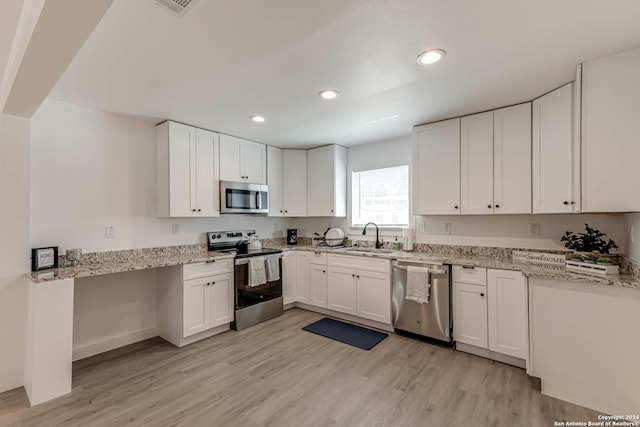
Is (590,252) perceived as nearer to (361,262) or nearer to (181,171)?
(361,262)

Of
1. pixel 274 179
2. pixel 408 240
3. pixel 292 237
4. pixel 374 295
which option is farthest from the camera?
pixel 292 237

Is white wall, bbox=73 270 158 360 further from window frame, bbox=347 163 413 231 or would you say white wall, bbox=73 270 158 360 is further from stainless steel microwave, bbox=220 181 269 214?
window frame, bbox=347 163 413 231

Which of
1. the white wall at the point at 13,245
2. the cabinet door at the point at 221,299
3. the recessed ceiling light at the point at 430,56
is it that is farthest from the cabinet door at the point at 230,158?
the recessed ceiling light at the point at 430,56

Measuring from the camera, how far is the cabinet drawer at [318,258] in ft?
13.1

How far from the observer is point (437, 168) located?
3.33 meters

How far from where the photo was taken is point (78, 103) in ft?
9.10

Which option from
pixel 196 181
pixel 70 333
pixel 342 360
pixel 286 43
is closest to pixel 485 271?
pixel 342 360

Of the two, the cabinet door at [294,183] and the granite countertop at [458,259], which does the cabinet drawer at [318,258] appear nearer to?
the granite countertop at [458,259]

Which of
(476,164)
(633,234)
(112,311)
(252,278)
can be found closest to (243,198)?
(252,278)

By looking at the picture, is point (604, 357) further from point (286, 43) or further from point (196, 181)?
point (196, 181)

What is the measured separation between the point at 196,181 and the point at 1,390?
2373 millimetres

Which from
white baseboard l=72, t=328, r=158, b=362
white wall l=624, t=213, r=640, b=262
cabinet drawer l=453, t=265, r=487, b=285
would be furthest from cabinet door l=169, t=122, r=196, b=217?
white wall l=624, t=213, r=640, b=262

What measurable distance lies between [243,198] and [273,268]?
3.36 ft

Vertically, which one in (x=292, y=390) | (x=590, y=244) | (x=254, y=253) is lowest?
(x=292, y=390)
